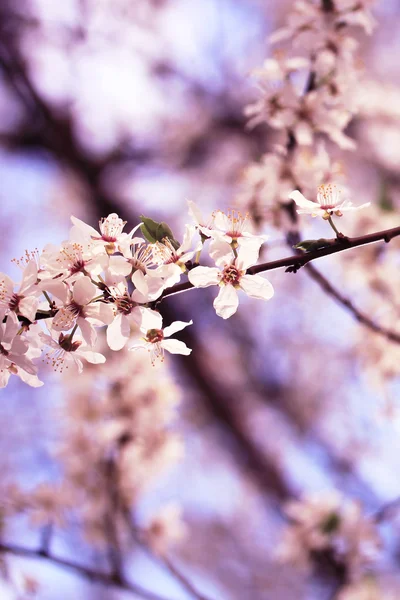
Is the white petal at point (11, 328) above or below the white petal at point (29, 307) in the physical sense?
below

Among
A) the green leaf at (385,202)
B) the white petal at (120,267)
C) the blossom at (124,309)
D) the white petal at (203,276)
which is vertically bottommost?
the blossom at (124,309)

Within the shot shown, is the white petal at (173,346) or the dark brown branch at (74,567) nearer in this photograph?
the white petal at (173,346)

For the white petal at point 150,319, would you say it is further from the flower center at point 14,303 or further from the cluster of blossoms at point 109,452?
the cluster of blossoms at point 109,452

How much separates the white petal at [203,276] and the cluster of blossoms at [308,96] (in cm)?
60

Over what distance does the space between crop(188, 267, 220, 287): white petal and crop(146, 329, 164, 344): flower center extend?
0.10 metres

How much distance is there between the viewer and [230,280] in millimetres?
699

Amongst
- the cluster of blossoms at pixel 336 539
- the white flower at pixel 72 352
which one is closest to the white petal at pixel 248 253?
the white flower at pixel 72 352

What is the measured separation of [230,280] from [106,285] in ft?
0.53

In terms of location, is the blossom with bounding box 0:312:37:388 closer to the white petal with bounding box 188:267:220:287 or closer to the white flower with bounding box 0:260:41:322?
the white flower with bounding box 0:260:41:322

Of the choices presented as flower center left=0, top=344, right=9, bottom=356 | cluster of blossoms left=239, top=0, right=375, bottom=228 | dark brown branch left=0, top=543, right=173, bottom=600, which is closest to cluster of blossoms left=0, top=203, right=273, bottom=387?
flower center left=0, top=344, right=9, bottom=356

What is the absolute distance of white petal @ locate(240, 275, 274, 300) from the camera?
688 mm

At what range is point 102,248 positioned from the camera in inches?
27.6

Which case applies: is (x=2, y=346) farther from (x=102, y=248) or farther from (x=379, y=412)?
(x=379, y=412)

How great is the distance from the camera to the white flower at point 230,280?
0.68 metres
